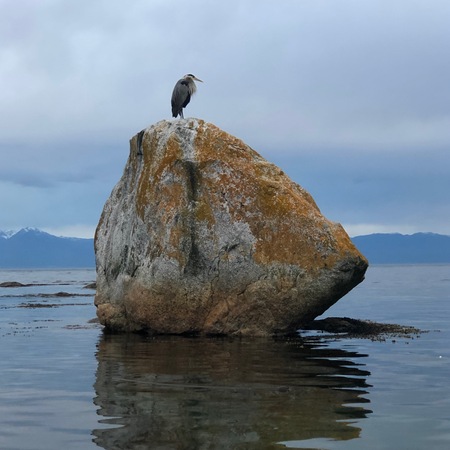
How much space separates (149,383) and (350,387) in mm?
4072

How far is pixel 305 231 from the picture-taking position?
2427 centimetres

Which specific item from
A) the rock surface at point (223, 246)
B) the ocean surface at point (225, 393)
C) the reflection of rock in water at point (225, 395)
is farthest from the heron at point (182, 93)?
the reflection of rock in water at point (225, 395)

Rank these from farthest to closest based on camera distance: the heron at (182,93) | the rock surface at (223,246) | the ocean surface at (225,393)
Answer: the heron at (182,93)
the rock surface at (223,246)
the ocean surface at (225,393)

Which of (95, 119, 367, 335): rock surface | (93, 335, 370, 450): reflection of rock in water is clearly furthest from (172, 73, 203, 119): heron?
(93, 335, 370, 450): reflection of rock in water

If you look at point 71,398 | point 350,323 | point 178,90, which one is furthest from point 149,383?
point 178,90

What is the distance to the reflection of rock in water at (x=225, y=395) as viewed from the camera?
10.6 m

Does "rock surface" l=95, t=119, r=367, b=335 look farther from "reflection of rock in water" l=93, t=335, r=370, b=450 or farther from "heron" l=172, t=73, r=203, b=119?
"heron" l=172, t=73, r=203, b=119

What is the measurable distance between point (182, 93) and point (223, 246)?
9.42 metres

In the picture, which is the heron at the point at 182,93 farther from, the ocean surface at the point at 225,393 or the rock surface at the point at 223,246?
the ocean surface at the point at 225,393

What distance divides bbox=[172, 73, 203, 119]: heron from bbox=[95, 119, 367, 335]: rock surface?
4809 mm

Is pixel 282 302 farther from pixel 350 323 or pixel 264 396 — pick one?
pixel 264 396

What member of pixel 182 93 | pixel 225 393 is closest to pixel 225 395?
pixel 225 393

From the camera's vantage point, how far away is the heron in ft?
104

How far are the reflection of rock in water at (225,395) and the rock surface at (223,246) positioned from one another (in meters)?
2.71
